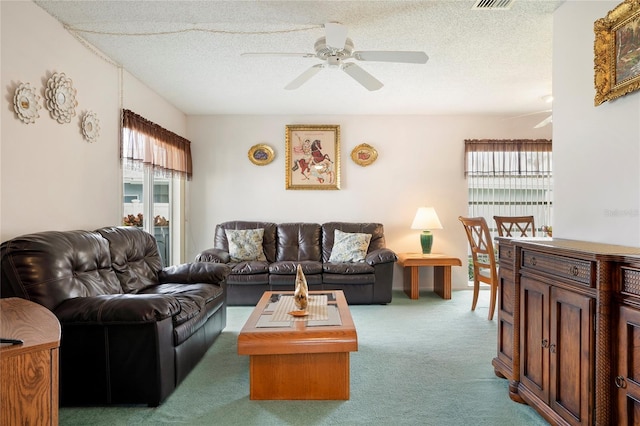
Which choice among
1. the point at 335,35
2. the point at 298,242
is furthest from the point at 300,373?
the point at 298,242

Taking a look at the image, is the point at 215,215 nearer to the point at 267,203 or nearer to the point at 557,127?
the point at 267,203

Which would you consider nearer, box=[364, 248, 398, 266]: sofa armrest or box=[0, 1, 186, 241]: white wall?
box=[0, 1, 186, 241]: white wall

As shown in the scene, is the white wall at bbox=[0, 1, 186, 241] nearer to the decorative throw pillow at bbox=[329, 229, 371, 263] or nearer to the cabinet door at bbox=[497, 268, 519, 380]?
the decorative throw pillow at bbox=[329, 229, 371, 263]

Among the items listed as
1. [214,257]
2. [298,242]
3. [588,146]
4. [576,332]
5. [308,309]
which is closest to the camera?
[576,332]

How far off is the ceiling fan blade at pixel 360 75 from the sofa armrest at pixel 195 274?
1953mm

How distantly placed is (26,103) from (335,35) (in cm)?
201

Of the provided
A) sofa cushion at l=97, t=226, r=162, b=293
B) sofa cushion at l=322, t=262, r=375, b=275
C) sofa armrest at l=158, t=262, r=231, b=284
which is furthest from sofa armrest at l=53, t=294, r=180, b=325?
sofa cushion at l=322, t=262, r=375, b=275

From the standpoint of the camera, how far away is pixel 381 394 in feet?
7.45

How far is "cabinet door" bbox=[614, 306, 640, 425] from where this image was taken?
4.66 ft

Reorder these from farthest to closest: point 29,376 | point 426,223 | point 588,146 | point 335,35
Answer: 1. point 426,223
2. point 335,35
3. point 588,146
4. point 29,376

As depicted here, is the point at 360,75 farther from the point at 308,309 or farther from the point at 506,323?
the point at 506,323

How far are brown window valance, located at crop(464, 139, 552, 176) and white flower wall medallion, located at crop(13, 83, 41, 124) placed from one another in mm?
4841

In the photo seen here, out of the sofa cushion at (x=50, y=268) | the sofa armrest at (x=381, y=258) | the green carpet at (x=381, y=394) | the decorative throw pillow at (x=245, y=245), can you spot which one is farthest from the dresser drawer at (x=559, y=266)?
the decorative throw pillow at (x=245, y=245)

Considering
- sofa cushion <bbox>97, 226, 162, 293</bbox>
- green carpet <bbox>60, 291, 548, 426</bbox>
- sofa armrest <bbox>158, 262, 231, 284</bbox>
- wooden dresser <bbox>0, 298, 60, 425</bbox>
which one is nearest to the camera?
wooden dresser <bbox>0, 298, 60, 425</bbox>
